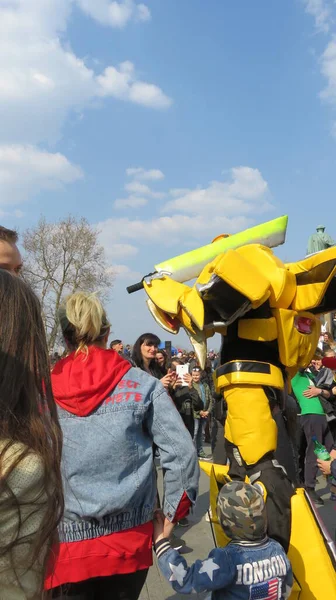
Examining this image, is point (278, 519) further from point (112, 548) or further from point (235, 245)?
point (235, 245)

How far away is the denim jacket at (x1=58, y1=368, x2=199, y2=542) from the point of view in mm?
1840

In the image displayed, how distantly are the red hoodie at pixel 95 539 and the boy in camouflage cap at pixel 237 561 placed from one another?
11cm

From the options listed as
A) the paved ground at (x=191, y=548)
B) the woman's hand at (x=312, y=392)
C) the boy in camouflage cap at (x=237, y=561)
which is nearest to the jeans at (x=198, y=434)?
the paved ground at (x=191, y=548)

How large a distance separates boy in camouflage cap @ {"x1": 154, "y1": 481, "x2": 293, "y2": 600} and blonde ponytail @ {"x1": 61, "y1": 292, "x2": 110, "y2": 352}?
0.70m

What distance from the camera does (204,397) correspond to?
29.7 ft

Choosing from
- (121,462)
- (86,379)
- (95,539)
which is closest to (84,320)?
(86,379)

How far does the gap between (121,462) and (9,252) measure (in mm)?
885

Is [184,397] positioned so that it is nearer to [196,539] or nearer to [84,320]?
[196,539]

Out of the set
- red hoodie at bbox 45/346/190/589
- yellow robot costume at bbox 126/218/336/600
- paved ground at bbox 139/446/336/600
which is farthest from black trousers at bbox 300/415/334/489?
red hoodie at bbox 45/346/190/589

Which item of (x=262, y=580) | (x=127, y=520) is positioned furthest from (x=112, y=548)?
(x=262, y=580)

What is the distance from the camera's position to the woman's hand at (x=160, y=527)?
1.95m

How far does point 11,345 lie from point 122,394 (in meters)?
0.95

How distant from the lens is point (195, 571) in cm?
203

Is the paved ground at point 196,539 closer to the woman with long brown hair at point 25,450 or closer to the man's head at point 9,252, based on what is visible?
the man's head at point 9,252
